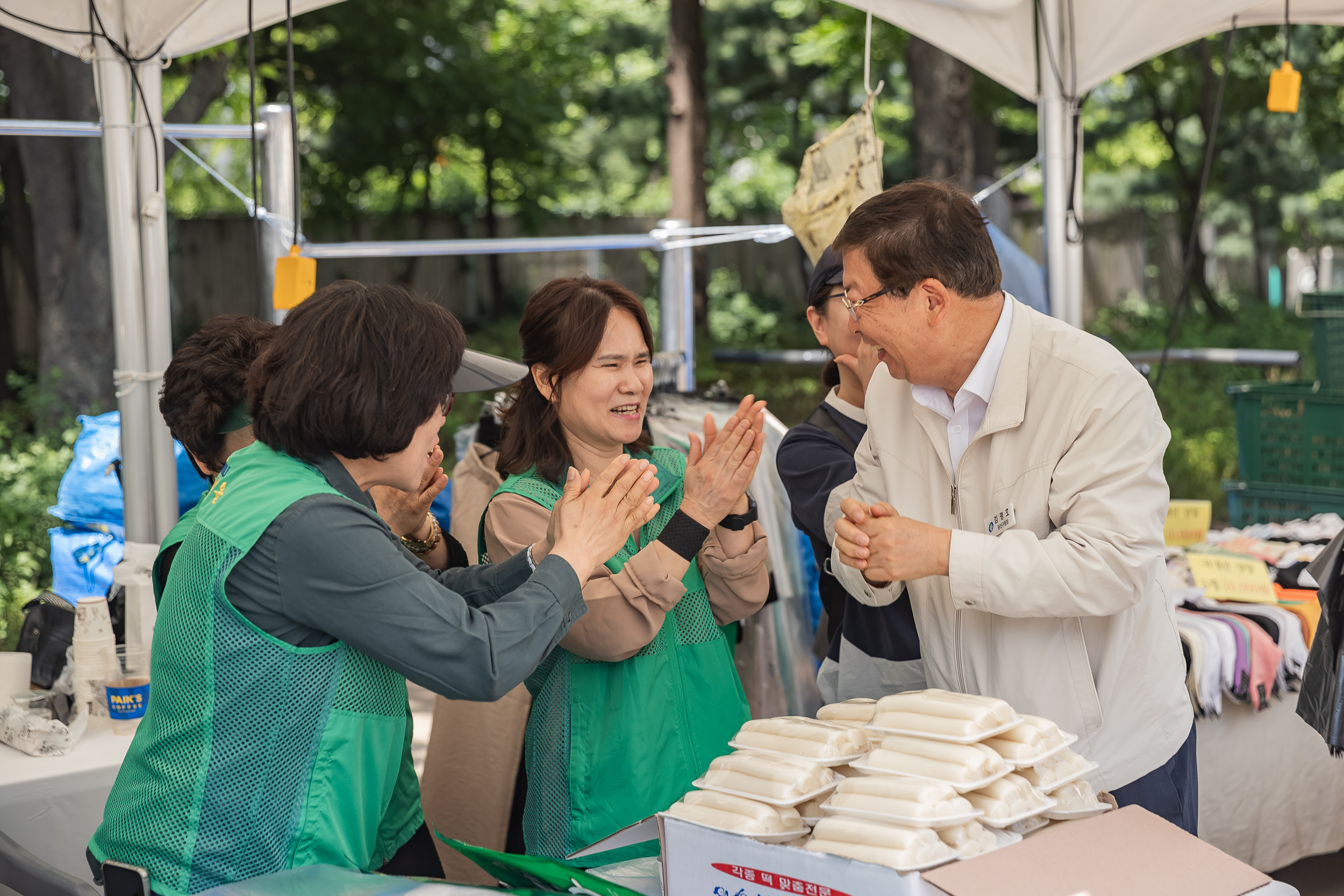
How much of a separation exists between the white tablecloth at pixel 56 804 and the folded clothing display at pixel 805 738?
1438 mm

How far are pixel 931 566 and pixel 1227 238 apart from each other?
2329 centimetres

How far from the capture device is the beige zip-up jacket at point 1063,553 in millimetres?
1766

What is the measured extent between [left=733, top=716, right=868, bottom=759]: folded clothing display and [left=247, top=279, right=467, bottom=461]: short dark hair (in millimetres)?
695

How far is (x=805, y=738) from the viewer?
68.4 inches

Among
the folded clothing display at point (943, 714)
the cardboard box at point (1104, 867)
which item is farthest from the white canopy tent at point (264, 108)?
the cardboard box at point (1104, 867)

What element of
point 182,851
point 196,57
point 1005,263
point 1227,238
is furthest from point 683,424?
point 1227,238

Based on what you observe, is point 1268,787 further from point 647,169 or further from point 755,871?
point 647,169

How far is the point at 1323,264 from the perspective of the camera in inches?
283

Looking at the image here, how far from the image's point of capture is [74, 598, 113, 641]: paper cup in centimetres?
267

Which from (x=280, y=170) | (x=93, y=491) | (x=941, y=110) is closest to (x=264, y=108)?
(x=280, y=170)

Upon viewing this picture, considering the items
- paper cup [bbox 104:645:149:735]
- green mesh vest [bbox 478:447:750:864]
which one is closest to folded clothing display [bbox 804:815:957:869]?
green mesh vest [bbox 478:447:750:864]

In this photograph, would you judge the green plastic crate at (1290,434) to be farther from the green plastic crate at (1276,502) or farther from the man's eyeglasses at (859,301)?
the man's eyeglasses at (859,301)

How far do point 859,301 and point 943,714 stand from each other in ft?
2.25

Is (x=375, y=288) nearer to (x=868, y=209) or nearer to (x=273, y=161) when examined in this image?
(x=868, y=209)
